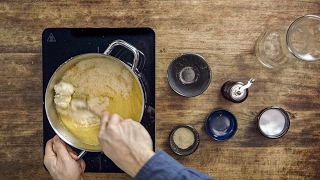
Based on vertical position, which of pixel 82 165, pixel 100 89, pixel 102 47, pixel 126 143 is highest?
pixel 102 47

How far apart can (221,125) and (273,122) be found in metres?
0.15

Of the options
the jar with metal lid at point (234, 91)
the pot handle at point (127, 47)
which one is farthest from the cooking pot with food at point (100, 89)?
the jar with metal lid at point (234, 91)

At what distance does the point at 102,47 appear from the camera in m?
1.15

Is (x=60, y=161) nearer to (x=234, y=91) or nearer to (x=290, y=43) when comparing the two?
(x=234, y=91)

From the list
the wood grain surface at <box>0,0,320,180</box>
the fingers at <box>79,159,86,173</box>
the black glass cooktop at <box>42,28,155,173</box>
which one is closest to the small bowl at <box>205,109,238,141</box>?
the wood grain surface at <box>0,0,320,180</box>

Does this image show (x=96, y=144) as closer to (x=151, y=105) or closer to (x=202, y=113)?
(x=151, y=105)

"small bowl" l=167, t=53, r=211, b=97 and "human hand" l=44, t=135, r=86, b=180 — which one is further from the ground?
"small bowl" l=167, t=53, r=211, b=97

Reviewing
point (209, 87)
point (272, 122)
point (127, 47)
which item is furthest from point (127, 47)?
point (272, 122)

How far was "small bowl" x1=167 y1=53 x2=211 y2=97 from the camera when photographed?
3.67 feet

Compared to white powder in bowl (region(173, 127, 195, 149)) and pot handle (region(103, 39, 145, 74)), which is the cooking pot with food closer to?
pot handle (region(103, 39, 145, 74))

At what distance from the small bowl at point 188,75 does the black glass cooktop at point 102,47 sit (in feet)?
0.20

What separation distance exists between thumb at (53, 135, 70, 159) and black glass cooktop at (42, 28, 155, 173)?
0.04 metres

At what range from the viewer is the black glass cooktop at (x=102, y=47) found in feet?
3.75

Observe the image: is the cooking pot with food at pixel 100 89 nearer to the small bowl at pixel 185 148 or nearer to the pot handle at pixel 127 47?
the pot handle at pixel 127 47
